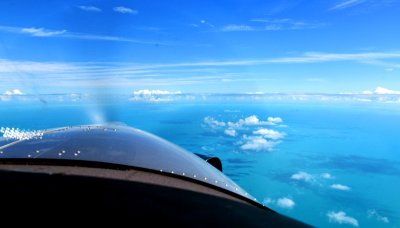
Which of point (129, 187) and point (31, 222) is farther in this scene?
point (129, 187)

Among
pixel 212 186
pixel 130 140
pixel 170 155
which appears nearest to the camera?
pixel 212 186

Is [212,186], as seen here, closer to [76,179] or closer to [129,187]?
[129,187]

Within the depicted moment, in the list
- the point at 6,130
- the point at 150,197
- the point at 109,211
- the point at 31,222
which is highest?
the point at 6,130

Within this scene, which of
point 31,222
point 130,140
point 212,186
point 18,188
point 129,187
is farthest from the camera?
point 130,140

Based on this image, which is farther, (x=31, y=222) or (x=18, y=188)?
(x=18, y=188)

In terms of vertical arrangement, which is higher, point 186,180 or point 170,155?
point 170,155

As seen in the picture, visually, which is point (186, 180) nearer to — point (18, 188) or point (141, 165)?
point (141, 165)

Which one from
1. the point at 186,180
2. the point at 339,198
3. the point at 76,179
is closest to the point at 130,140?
the point at 186,180

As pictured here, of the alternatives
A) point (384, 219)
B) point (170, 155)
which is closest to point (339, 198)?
point (384, 219)

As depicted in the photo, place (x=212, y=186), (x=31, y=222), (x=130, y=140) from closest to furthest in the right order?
(x=31, y=222) < (x=212, y=186) < (x=130, y=140)
